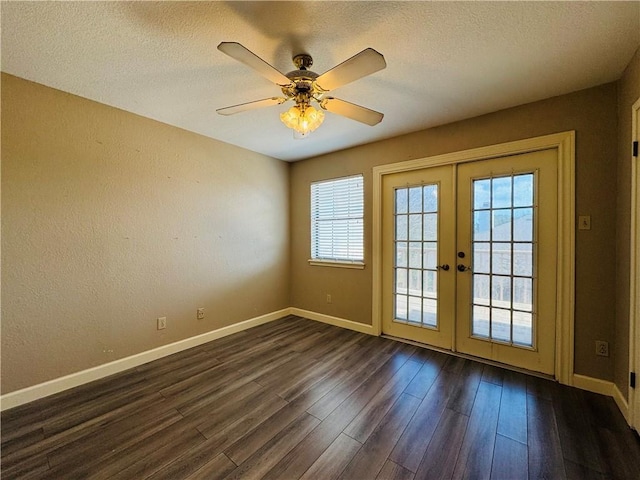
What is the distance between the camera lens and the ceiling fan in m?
1.30

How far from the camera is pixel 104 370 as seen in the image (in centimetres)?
234

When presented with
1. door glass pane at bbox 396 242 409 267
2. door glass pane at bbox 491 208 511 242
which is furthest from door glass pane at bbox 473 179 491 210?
door glass pane at bbox 396 242 409 267

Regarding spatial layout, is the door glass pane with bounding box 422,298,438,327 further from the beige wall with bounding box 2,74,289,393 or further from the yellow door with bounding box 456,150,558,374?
the beige wall with bounding box 2,74,289,393

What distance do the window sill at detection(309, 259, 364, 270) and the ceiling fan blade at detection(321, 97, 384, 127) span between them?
6.36ft

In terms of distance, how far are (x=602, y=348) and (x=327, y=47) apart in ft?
9.90

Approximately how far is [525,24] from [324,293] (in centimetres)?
324

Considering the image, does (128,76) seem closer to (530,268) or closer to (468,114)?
(468,114)

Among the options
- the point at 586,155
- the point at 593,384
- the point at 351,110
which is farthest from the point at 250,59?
the point at 593,384

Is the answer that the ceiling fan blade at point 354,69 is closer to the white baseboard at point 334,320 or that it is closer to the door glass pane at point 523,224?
the door glass pane at point 523,224

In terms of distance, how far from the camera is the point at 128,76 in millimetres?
1935

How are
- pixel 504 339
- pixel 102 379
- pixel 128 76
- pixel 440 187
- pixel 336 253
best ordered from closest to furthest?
pixel 128 76 < pixel 102 379 < pixel 504 339 < pixel 440 187 < pixel 336 253

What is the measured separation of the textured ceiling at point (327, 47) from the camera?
138cm

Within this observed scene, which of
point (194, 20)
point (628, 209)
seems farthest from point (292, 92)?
point (628, 209)

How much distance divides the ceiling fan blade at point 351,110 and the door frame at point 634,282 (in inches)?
64.3
